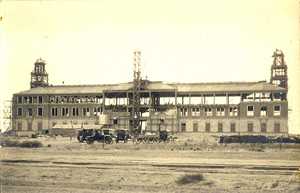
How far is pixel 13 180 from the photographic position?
63.9 feet

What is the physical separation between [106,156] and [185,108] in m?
27.0

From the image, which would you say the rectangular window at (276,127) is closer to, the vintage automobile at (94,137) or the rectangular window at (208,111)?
the rectangular window at (208,111)

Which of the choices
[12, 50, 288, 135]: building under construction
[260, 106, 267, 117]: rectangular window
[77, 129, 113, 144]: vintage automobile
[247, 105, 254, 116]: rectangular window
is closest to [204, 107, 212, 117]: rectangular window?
[12, 50, 288, 135]: building under construction

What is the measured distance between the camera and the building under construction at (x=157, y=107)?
48031 millimetres

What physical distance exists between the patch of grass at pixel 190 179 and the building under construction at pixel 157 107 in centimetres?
2844

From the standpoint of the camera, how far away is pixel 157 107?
52906 mm

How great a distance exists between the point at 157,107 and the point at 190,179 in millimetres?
34559

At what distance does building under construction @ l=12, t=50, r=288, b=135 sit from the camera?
48.0m

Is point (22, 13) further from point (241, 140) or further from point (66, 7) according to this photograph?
point (241, 140)

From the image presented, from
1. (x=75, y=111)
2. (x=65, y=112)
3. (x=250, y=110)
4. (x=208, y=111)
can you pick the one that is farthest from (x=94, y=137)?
(x=65, y=112)

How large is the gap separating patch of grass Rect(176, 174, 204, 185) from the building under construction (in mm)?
28443

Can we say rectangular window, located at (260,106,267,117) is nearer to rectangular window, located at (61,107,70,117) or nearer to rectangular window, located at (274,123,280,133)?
rectangular window, located at (274,123,280,133)

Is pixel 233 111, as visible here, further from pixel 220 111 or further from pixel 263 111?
pixel 263 111

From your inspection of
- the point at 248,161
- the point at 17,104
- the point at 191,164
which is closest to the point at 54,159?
the point at 191,164
